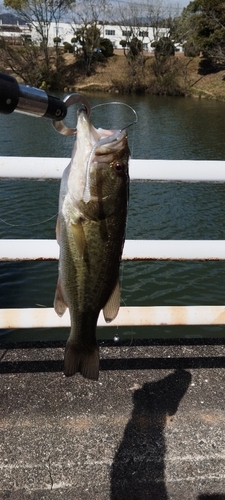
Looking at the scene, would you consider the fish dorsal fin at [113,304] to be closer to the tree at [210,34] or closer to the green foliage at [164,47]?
the tree at [210,34]

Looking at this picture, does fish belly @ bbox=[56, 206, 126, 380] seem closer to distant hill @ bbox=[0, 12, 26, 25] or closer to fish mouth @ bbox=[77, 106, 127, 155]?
fish mouth @ bbox=[77, 106, 127, 155]

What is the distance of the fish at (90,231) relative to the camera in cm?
182

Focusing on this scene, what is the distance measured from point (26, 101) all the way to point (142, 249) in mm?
1634

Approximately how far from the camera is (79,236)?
197 centimetres

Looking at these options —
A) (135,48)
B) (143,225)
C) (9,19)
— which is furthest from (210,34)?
(143,225)

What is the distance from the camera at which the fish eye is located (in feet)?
6.07

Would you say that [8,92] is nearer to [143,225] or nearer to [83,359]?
[83,359]

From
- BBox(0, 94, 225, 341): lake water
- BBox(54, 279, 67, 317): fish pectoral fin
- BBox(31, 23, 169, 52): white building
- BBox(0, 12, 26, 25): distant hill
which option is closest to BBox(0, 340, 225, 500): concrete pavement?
BBox(54, 279, 67, 317): fish pectoral fin

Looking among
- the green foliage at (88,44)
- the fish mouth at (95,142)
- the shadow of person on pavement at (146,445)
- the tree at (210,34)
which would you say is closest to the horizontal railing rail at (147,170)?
the fish mouth at (95,142)

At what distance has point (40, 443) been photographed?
2768mm

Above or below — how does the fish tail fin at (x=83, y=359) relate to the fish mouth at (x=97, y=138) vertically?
below

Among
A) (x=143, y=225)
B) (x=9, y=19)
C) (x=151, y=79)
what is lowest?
(x=143, y=225)

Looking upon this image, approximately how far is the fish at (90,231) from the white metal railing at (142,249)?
70cm

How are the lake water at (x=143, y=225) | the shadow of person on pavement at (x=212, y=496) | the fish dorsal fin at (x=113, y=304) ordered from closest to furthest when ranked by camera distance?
the fish dorsal fin at (x=113, y=304) → the shadow of person on pavement at (x=212, y=496) → the lake water at (x=143, y=225)
